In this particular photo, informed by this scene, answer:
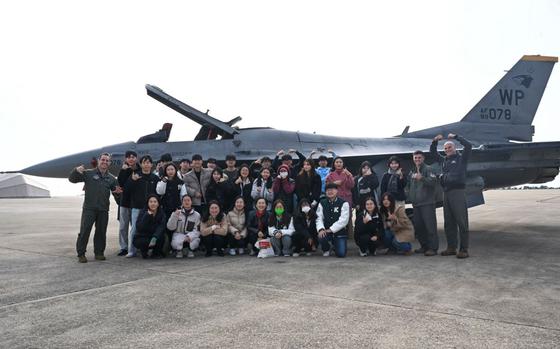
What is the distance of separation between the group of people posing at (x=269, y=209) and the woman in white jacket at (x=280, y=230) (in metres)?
Answer: 0.02

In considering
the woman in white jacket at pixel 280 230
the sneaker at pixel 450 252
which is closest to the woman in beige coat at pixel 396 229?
the sneaker at pixel 450 252

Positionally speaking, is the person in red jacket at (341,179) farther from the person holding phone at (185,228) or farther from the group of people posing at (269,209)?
the person holding phone at (185,228)

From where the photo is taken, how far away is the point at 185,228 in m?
6.82

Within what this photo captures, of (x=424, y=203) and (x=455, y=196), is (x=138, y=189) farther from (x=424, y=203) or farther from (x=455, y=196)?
(x=455, y=196)

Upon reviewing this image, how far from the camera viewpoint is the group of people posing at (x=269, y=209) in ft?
21.4

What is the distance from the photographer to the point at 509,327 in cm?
310

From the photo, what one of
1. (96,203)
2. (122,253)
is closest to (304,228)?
(122,253)

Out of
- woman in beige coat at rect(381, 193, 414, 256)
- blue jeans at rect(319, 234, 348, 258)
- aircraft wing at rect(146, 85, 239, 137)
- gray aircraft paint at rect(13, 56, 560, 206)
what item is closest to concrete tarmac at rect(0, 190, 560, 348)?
blue jeans at rect(319, 234, 348, 258)

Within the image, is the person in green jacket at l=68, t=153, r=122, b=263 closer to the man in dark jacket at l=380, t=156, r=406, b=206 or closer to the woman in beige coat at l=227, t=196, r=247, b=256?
the woman in beige coat at l=227, t=196, r=247, b=256

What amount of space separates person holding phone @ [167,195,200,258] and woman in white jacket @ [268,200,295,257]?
4.14 ft

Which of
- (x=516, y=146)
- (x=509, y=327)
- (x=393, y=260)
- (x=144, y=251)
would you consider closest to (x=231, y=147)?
(x=144, y=251)

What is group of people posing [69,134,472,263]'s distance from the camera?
21.4 ft

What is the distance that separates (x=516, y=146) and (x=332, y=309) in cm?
724

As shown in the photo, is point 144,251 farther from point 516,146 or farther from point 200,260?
point 516,146
